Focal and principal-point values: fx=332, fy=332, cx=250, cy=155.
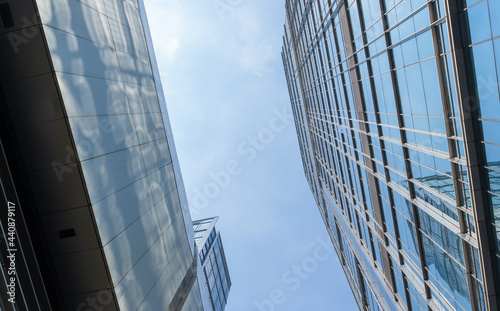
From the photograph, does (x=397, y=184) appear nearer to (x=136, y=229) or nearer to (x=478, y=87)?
(x=478, y=87)

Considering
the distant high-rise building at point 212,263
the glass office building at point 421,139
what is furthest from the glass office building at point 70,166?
the distant high-rise building at point 212,263

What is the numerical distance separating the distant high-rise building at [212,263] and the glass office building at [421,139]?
17794 mm

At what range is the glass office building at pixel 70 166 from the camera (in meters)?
10.4

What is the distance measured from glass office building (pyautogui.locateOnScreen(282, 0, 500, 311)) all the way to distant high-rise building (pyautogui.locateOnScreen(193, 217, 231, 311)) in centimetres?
1779

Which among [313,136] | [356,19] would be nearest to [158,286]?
[356,19]

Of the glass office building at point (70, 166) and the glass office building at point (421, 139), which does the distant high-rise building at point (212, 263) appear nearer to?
the glass office building at point (421, 139)

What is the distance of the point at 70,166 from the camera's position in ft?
35.9

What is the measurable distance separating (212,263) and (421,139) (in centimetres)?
3325

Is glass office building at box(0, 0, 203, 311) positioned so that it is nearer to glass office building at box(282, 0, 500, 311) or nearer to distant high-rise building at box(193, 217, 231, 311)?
glass office building at box(282, 0, 500, 311)

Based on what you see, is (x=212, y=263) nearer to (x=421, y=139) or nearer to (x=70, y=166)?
(x=421, y=139)

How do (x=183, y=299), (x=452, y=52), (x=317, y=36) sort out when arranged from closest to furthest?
(x=452, y=52), (x=183, y=299), (x=317, y=36)

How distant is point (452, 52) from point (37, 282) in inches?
620

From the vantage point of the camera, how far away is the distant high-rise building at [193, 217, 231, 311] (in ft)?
127

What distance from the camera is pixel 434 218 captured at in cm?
1603
